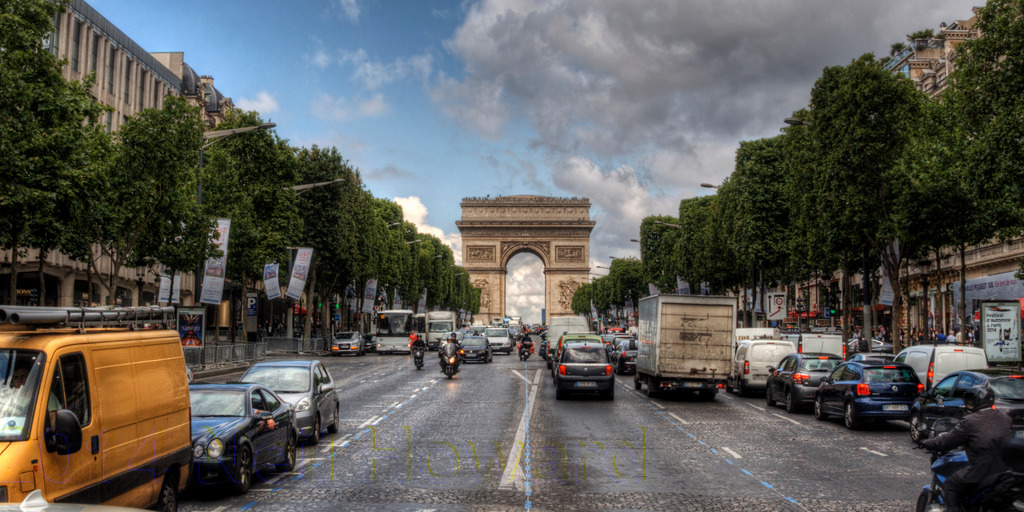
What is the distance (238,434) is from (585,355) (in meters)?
14.9

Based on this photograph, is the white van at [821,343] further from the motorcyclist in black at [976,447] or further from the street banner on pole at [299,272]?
the motorcyclist in black at [976,447]

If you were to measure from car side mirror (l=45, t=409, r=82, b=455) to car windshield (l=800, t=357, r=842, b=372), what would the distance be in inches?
746

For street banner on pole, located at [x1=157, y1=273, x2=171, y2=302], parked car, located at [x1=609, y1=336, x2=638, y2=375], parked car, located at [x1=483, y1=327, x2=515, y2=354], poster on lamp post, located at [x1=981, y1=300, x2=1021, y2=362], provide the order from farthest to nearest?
parked car, located at [x1=483, y1=327, x2=515, y2=354]
parked car, located at [x1=609, y1=336, x2=638, y2=375]
street banner on pole, located at [x1=157, y1=273, x2=171, y2=302]
poster on lamp post, located at [x1=981, y1=300, x2=1021, y2=362]

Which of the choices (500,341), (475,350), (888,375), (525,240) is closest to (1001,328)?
(888,375)

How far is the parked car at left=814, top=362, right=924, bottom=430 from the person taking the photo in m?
18.3

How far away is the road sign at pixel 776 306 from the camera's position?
4016 centimetres

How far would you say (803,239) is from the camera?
123ft

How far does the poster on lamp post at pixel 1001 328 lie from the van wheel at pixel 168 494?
19752 mm

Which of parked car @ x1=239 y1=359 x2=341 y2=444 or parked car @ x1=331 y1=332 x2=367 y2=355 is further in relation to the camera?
parked car @ x1=331 y1=332 x2=367 y2=355

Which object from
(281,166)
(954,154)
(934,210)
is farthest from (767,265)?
(954,154)

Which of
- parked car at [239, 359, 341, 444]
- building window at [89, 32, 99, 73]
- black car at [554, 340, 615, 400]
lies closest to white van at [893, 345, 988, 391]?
black car at [554, 340, 615, 400]

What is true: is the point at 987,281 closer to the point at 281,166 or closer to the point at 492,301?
the point at 281,166

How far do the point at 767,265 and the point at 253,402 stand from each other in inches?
1597

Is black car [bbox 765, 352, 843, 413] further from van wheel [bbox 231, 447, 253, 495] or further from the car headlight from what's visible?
the car headlight
